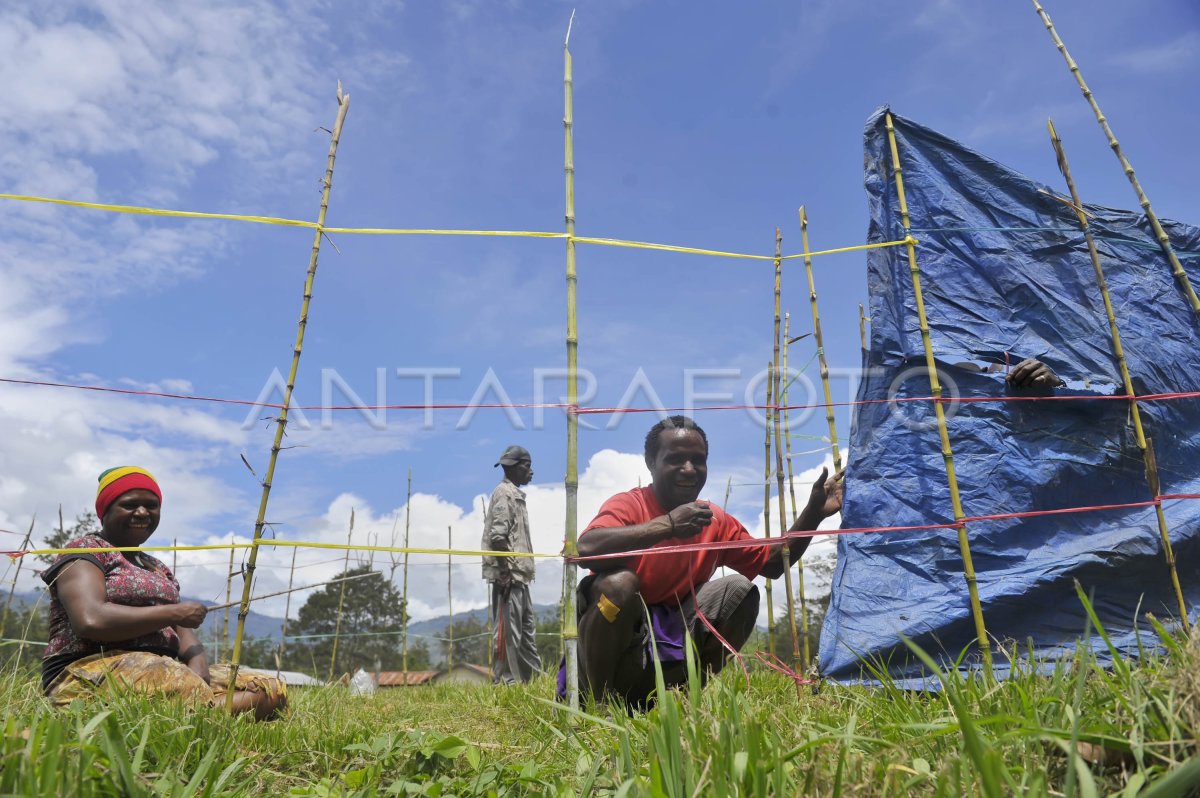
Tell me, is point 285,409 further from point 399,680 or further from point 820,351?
point 399,680

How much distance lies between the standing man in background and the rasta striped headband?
3.26 metres

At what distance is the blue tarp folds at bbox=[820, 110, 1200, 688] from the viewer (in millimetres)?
3773

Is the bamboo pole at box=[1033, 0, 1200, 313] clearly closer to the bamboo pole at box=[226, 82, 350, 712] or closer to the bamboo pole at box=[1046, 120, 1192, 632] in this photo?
the bamboo pole at box=[1046, 120, 1192, 632]

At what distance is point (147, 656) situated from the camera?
2.73m

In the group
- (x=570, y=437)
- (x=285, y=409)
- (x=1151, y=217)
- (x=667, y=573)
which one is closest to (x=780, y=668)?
(x=667, y=573)

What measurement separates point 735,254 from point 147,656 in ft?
9.10

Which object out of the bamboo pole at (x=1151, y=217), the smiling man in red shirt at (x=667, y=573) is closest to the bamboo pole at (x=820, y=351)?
the smiling man in red shirt at (x=667, y=573)

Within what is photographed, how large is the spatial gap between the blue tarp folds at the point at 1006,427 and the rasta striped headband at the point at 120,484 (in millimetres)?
3103

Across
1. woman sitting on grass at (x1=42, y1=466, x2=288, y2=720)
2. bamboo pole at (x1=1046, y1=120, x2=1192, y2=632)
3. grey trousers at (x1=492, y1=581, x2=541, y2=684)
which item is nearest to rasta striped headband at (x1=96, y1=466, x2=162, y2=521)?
woman sitting on grass at (x1=42, y1=466, x2=288, y2=720)

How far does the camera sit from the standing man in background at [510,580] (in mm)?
6191

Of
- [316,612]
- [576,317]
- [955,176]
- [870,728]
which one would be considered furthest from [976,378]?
[316,612]

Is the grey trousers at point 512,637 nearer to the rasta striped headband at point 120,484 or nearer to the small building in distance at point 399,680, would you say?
the small building in distance at point 399,680

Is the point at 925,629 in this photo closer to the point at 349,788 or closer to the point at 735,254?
the point at 735,254

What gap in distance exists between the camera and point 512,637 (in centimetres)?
622
